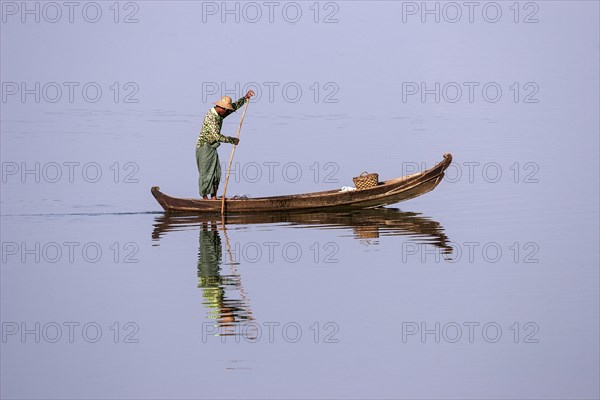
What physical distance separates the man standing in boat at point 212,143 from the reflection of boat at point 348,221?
20.8 inches

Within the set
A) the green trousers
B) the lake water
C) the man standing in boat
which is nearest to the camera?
the lake water

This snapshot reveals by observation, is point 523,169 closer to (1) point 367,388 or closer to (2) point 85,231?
(2) point 85,231

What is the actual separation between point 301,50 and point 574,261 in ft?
102

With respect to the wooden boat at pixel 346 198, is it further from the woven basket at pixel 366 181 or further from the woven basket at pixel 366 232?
the woven basket at pixel 366 232

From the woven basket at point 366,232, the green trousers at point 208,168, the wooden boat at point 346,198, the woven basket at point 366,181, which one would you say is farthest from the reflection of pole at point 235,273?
the woven basket at point 366,181

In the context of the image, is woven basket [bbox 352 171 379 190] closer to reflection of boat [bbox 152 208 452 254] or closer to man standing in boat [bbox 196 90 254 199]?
reflection of boat [bbox 152 208 452 254]

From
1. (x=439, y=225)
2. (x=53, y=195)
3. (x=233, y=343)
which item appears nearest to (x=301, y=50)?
(x=53, y=195)

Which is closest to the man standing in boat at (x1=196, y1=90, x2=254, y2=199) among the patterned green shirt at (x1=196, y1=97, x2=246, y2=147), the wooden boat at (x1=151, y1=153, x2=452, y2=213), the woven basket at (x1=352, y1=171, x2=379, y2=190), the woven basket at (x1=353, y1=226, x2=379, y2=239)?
the patterned green shirt at (x1=196, y1=97, x2=246, y2=147)

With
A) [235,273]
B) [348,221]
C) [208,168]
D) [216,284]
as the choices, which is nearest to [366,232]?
[348,221]

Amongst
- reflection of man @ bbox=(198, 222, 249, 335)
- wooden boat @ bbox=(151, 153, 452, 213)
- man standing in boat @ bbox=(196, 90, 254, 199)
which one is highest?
man standing in boat @ bbox=(196, 90, 254, 199)

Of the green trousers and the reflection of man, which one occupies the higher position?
the green trousers

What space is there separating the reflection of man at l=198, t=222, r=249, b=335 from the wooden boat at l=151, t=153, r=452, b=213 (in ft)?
4.08

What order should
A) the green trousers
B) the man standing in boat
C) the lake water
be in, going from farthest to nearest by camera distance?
the green trousers
the man standing in boat
the lake water

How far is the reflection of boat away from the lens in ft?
73.4
